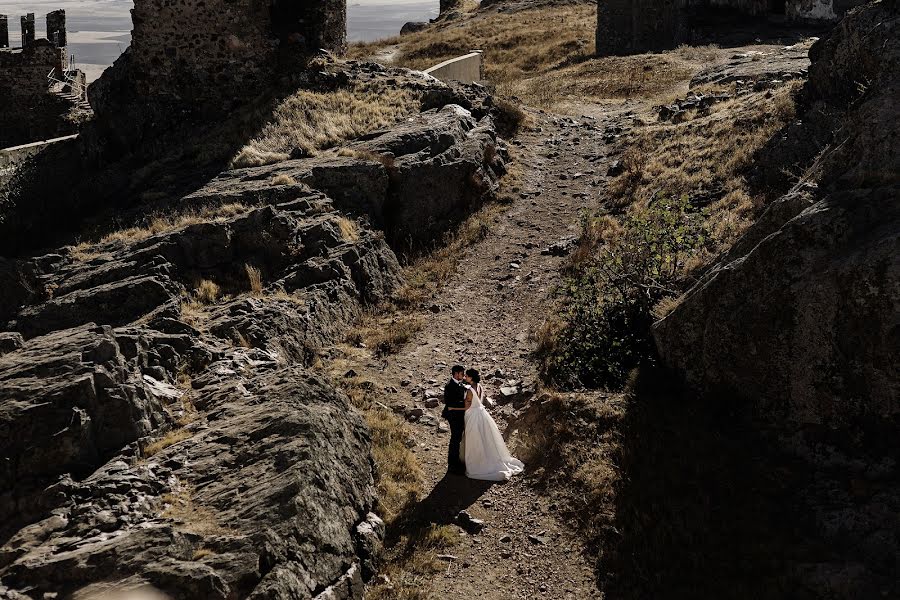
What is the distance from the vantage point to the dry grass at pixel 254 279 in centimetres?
1221

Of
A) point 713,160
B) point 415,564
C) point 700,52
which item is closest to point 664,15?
point 700,52

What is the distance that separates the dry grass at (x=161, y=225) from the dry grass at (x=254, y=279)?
1304mm

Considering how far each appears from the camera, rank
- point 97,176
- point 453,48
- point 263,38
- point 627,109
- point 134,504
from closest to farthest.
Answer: point 134,504
point 97,176
point 263,38
point 627,109
point 453,48

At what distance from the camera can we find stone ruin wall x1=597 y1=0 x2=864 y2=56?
30.7 metres

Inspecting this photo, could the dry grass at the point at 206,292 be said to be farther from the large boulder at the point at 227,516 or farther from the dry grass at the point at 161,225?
the large boulder at the point at 227,516

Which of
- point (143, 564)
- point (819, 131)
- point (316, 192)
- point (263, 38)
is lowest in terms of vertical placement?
point (143, 564)

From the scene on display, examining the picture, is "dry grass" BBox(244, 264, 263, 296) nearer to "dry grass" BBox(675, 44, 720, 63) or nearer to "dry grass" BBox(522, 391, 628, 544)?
"dry grass" BBox(522, 391, 628, 544)

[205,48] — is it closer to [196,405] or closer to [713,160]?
[713,160]

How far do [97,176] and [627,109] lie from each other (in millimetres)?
15117

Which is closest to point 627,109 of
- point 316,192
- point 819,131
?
point 819,131

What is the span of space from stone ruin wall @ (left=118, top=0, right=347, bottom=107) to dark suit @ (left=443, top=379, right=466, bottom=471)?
13329mm

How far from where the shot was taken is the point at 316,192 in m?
15.1

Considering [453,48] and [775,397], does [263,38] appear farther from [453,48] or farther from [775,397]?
[453,48]

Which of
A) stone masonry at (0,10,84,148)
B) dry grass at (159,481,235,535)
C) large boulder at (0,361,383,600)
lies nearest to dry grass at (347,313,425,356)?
large boulder at (0,361,383,600)
